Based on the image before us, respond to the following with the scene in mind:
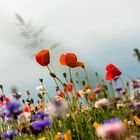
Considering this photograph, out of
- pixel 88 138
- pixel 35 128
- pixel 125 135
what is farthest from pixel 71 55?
pixel 125 135

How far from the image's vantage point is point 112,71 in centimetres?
586

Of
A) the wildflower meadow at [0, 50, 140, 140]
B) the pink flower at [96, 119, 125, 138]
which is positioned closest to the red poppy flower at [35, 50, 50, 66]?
the wildflower meadow at [0, 50, 140, 140]

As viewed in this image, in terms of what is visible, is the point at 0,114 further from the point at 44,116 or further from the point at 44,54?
the point at 44,116

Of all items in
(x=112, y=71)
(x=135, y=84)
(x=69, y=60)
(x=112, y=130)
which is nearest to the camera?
(x=112, y=130)

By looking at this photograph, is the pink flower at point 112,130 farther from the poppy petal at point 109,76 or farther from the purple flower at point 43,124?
the poppy petal at point 109,76

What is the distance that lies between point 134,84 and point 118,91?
353mm

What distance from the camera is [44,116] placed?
4434 millimetres

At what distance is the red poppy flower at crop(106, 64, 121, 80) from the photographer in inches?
231

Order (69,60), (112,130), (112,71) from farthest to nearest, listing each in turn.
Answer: (112,71) → (69,60) → (112,130)

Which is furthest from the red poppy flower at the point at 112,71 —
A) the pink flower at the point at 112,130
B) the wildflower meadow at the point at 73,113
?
the pink flower at the point at 112,130

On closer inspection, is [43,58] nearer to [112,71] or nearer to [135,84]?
[112,71]

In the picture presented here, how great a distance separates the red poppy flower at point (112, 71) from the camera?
586 cm

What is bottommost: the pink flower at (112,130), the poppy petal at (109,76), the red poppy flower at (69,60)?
the pink flower at (112,130)

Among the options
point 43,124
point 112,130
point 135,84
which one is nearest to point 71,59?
point 135,84
